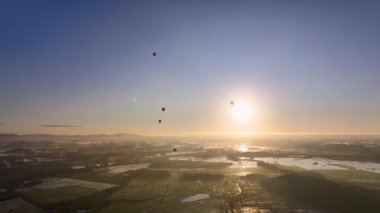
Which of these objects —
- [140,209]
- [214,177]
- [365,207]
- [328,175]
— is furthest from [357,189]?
[140,209]

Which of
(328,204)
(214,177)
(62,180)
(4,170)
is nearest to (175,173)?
(214,177)

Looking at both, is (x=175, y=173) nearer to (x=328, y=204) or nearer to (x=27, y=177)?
(x=27, y=177)

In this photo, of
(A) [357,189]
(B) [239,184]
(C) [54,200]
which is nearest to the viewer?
(C) [54,200]

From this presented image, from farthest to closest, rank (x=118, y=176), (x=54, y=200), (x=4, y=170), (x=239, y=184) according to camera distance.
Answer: (x=4, y=170) → (x=118, y=176) → (x=239, y=184) → (x=54, y=200)

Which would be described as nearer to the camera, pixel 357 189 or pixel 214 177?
pixel 357 189

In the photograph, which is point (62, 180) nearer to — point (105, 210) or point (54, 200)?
point (54, 200)

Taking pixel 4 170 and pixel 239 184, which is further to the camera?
pixel 4 170

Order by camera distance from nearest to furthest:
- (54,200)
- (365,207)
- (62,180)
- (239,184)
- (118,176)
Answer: (365,207) < (54,200) < (239,184) < (62,180) < (118,176)

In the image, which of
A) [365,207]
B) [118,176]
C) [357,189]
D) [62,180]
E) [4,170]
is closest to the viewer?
[365,207]
